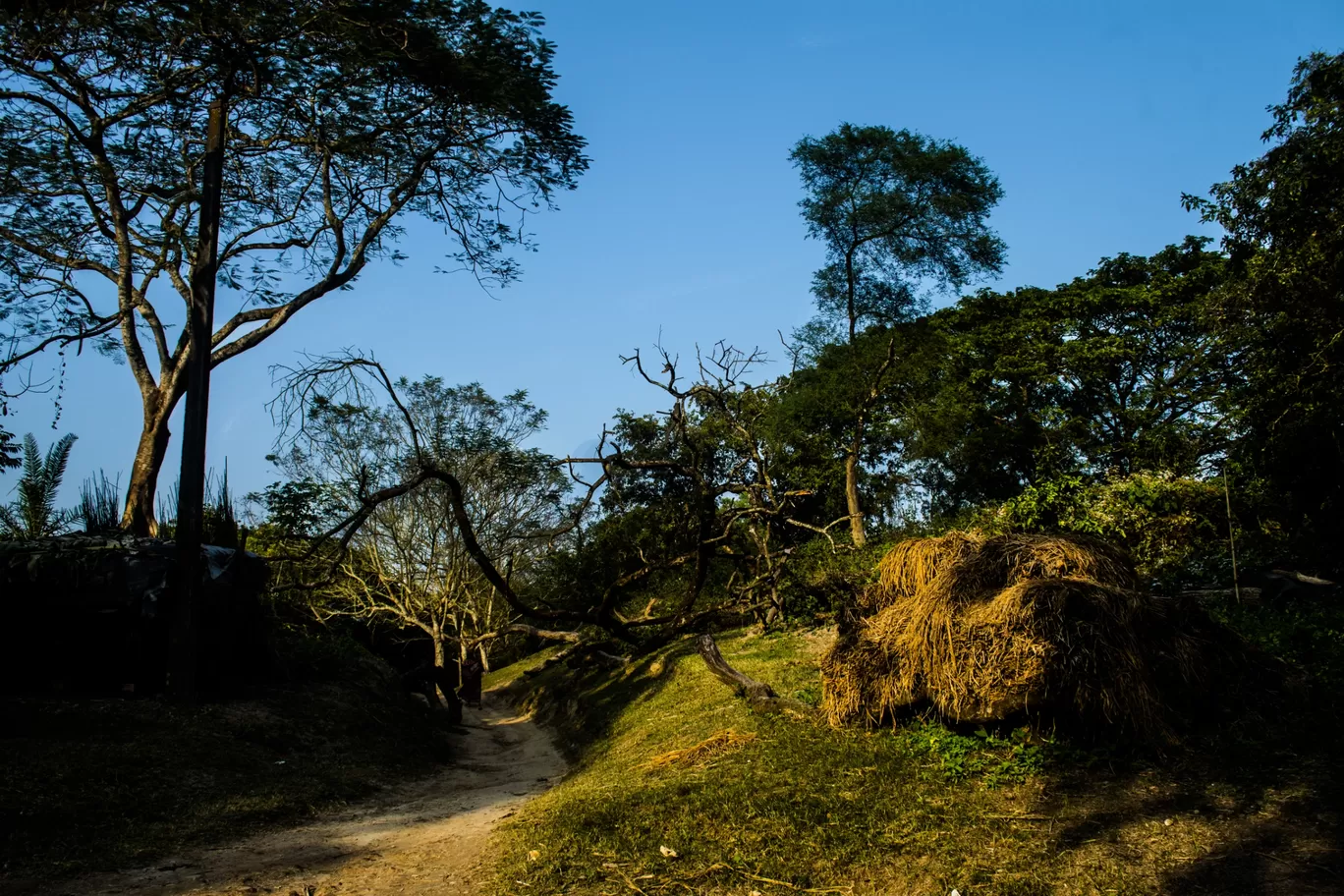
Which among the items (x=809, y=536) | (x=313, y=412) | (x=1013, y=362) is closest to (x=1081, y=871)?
Answer: (x=313, y=412)

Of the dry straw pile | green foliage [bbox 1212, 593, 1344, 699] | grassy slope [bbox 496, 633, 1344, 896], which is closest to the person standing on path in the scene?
grassy slope [bbox 496, 633, 1344, 896]

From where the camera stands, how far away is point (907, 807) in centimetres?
523

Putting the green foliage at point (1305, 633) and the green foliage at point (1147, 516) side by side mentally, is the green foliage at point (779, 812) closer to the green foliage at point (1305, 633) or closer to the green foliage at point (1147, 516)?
the green foliage at point (1305, 633)

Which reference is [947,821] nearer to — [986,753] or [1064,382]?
[986,753]

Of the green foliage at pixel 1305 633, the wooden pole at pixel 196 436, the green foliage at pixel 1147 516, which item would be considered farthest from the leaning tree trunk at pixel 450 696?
the green foliage at pixel 1305 633

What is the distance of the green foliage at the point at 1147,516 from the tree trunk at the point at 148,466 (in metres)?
11.4

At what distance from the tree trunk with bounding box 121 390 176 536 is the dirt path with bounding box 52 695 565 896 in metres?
6.10

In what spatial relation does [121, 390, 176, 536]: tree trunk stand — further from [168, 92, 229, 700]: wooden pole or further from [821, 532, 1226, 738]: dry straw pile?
[821, 532, 1226, 738]: dry straw pile

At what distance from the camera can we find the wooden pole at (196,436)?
886 centimetres

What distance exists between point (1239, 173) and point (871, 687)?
29.0ft

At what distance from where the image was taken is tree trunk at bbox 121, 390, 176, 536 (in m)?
11.9

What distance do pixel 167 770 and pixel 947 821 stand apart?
5908 mm

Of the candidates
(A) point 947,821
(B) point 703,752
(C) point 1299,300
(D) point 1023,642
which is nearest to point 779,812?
(A) point 947,821

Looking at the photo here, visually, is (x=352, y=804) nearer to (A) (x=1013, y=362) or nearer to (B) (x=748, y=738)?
(B) (x=748, y=738)
